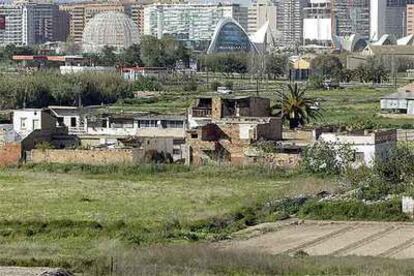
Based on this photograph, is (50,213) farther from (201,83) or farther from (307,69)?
(307,69)

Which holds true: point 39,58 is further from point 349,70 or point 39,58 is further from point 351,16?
point 351,16

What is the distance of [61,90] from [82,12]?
3178 inches

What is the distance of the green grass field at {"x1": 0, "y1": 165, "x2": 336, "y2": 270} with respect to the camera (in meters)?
16.1

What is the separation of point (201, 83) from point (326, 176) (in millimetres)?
36405

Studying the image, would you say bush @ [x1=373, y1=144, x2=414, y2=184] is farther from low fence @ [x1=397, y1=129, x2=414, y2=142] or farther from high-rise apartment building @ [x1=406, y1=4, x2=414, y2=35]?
high-rise apartment building @ [x1=406, y1=4, x2=414, y2=35]

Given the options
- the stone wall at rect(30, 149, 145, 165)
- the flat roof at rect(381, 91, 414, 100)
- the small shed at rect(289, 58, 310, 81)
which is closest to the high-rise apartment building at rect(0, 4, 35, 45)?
the small shed at rect(289, 58, 310, 81)

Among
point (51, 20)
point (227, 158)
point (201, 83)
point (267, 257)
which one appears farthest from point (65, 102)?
point (51, 20)

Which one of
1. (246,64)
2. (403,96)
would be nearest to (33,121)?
(403,96)

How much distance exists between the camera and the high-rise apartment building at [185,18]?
11969 centimetres

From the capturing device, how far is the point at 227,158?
2606cm

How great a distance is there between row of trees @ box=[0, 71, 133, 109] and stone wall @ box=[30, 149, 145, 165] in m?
17.3

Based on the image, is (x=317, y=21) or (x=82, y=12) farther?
(x=82, y=12)

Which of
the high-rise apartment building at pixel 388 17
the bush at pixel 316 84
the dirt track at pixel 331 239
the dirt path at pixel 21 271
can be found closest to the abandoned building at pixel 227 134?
the dirt track at pixel 331 239

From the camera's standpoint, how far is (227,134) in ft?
87.6
